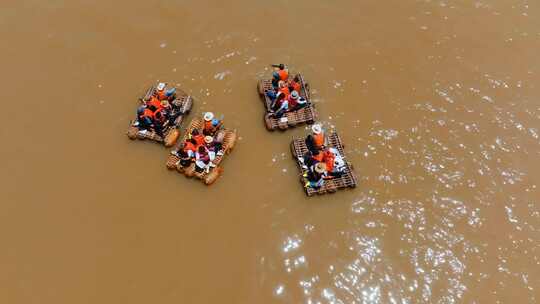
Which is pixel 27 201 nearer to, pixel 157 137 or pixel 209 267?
pixel 157 137


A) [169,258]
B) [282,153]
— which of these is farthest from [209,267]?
[282,153]

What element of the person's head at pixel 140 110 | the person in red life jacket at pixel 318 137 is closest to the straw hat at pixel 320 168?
the person in red life jacket at pixel 318 137

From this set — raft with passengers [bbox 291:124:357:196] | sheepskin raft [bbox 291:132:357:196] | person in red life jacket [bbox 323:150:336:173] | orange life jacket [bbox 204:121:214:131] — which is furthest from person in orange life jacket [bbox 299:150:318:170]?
orange life jacket [bbox 204:121:214:131]

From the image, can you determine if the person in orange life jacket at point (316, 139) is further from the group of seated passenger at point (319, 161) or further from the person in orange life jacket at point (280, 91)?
the person in orange life jacket at point (280, 91)

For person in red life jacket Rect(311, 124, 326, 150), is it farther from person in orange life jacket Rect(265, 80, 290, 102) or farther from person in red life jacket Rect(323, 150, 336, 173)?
person in orange life jacket Rect(265, 80, 290, 102)

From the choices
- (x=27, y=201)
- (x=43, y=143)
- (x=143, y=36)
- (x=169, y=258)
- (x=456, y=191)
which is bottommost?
(x=456, y=191)

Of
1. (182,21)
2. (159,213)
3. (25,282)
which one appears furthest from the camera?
(182,21)
